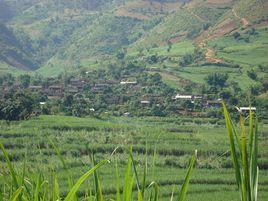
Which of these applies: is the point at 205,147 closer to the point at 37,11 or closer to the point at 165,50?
the point at 165,50

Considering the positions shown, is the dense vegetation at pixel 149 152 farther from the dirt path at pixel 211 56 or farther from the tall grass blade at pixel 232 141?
the dirt path at pixel 211 56

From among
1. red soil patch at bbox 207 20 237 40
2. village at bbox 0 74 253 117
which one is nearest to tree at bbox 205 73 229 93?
village at bbox 0 74 253 117

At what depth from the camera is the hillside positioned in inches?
2854

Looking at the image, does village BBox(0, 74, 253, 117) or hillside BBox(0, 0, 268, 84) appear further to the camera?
hillside BBox(0, 0, 268, 84)

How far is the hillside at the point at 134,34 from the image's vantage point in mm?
72500

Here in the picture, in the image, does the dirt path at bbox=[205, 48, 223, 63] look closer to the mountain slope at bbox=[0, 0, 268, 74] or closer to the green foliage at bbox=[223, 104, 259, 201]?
the mountain slope at bbox=[0, 0, 268, 74]

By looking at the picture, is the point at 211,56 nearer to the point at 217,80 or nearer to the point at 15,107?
the point at 217,80

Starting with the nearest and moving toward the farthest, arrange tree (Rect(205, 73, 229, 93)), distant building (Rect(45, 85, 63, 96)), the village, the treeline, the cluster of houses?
the treeline → the village → the cluster of houses → tree (Rect(205, 73, 229, 93)) → distant building (Rect(45, 85, 63, 96))

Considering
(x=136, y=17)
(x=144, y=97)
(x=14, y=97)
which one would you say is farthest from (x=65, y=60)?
(x=14, y=97)

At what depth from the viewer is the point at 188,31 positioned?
90.2m

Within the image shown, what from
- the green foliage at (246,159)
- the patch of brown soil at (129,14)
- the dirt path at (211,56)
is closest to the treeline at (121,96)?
the dirt path at (211,56)

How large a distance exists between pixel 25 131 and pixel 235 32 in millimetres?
54028

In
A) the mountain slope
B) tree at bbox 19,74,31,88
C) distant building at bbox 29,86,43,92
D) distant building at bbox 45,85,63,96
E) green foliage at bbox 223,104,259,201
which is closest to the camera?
green foliage at bbox 223,104,259,201

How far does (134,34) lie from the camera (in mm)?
125562
